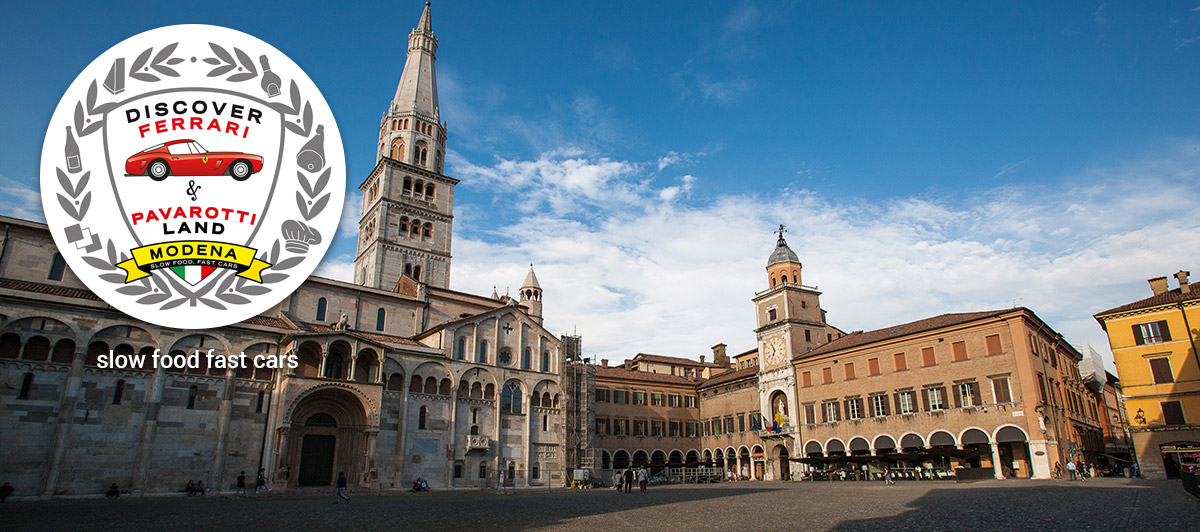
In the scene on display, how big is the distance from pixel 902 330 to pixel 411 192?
1485 inches

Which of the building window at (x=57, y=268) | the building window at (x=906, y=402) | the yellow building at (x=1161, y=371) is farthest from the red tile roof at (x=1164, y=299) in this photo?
the building window at (x=57, y=268)

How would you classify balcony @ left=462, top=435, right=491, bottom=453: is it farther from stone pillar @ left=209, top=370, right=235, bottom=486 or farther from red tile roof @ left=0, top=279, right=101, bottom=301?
red tile roof @ left=0, top=279, right=101, bottom=301

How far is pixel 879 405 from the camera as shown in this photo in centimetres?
4134

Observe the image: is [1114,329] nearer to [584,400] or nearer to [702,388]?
[702,388]

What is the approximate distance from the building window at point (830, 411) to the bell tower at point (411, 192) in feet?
98.1

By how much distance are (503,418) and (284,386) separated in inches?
515

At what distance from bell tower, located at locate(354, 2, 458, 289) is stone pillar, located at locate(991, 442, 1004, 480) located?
38277mm

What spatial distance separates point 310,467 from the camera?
32.5m

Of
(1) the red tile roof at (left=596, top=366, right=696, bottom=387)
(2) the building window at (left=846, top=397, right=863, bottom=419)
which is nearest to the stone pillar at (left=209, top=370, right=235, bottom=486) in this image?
(1) the red tile roof at (left=596, top=366, right=696, bottom=387)

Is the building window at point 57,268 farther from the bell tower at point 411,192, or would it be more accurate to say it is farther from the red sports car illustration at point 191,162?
the red sports car illustration at point 191,162

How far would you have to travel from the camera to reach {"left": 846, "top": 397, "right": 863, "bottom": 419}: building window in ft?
139

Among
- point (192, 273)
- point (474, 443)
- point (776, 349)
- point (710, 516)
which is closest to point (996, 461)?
point (776, 349)

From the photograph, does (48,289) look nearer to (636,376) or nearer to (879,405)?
(636,376)

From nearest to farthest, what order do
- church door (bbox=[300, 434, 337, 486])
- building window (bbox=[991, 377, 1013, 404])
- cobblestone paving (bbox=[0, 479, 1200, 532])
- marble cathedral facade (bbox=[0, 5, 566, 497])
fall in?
1. cobblestone paving (bbox=[0, 479, 1200, 532])
2. marble cathedral facade (bbox=[0, 5, 566, 497])
3. church door (bbox=[300, 434, 337, 486])
4. building window (bbox=[991, 377, 1013, 404])
